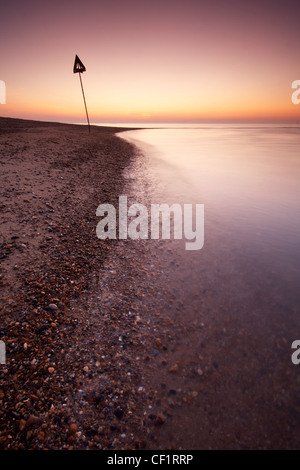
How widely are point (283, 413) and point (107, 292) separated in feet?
11.6

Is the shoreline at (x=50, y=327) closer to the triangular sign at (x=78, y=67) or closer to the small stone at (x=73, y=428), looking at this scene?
the small stone at (x=73, y=428)

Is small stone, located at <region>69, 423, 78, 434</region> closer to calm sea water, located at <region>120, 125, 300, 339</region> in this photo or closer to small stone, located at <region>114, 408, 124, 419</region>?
small stone, located at <region>114, 408, 124, 419</region>

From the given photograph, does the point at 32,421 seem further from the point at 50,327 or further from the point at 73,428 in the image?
the point at 50,327

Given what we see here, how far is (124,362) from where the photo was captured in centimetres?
346

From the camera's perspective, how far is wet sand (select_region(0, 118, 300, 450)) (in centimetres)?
272

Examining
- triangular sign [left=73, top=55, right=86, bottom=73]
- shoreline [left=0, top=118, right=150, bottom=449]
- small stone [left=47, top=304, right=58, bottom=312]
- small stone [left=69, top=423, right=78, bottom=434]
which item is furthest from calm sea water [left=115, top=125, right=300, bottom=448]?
triangular sign [left=73, top=55, right=86, bottom=73]

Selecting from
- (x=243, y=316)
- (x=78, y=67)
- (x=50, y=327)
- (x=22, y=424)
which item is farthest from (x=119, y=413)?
(x=78, y=67)

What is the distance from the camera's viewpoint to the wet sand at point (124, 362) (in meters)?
2.72

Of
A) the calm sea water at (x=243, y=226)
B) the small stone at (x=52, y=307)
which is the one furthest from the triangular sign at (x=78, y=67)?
Answer: the small stone at (x=52, y=307)

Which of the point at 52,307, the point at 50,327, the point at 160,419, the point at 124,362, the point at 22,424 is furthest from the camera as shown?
the point at 52,307

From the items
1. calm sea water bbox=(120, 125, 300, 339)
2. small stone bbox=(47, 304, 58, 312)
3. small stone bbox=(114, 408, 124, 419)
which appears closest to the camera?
small stone bbox=(114, 408, 124, 419)

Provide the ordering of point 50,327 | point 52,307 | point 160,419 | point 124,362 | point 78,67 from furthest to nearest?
point 78,67 < point 52,307 < point 50,327 < point 124,362 < point 160,419

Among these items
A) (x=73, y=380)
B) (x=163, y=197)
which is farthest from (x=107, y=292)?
(x=163, y=197)

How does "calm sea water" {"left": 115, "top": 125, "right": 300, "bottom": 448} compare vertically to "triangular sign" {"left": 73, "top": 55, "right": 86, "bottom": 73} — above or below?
below
